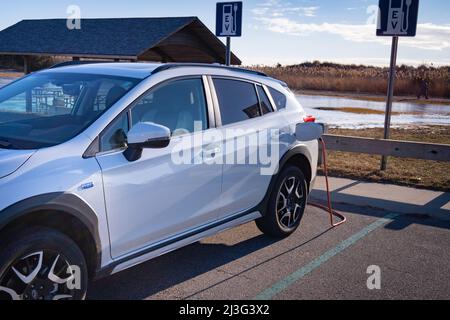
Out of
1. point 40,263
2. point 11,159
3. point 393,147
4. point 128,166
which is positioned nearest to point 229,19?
point 393,147

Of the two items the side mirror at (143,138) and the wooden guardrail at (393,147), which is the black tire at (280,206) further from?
the wooden guardrail at (393,147)

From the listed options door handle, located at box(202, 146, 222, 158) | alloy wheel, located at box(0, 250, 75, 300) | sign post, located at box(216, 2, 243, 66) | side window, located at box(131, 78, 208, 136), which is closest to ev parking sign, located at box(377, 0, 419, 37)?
sign post, located at box(216, 2, 243, 66)

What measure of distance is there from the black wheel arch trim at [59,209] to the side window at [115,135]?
1.55 ft

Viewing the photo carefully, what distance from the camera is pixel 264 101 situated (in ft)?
18.4

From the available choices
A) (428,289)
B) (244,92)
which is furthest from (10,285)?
(428,289)

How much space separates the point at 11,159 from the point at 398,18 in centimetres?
739

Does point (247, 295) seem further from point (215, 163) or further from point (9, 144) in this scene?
point (9, 144)

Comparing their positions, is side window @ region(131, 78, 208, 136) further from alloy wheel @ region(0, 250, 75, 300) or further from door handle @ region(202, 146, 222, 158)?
alloy wheel @ region(0, 250, 75, 300)

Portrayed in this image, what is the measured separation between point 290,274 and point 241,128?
1.46 metres

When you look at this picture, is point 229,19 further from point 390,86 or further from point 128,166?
point 128,166

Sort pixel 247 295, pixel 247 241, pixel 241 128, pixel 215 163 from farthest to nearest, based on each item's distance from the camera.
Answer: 1. pixel 247 241
2. pixel 241 128
3. pixel 215 163
4. pixel 247 295

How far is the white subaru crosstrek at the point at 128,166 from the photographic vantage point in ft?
10.7

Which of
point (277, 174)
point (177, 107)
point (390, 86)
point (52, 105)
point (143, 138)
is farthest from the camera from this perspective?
point (390, 86)

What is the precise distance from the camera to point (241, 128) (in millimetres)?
5043
